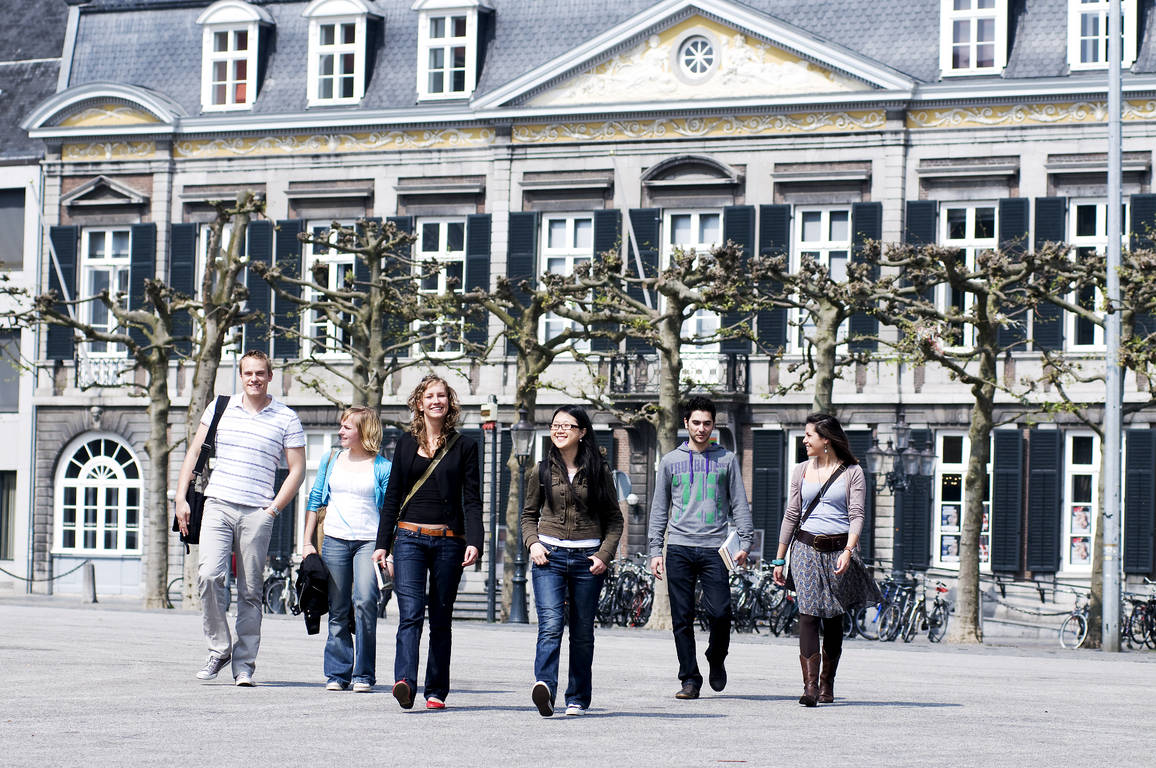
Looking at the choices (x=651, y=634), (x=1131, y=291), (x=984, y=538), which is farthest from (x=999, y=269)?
(x=984, y=538)

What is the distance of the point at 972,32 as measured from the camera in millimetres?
36031

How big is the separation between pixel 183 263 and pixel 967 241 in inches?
572

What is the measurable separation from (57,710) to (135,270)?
30.0 metres

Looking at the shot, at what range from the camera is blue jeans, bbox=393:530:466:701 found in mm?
11758

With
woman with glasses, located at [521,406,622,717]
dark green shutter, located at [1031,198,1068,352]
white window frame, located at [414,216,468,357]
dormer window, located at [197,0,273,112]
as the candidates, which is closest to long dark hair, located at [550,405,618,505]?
woman with glasses, located at [521,406,622,717]

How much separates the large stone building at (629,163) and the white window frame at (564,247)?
0.06 m

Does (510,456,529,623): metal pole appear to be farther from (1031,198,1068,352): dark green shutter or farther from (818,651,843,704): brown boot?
(818,651,843,704): brown boot

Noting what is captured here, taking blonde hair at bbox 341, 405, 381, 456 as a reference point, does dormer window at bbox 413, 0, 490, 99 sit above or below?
above

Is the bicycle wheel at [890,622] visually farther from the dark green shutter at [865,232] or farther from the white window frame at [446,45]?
the white window frame at [446,45]

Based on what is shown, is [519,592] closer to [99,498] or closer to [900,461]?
[900,461]

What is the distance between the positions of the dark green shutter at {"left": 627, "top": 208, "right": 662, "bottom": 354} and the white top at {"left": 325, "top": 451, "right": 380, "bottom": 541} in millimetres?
24202

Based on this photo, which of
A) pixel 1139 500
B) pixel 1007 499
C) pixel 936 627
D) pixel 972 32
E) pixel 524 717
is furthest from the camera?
pixel 972 32

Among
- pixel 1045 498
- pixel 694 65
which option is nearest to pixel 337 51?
pixel 694 65

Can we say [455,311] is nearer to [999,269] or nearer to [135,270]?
[135,270]
